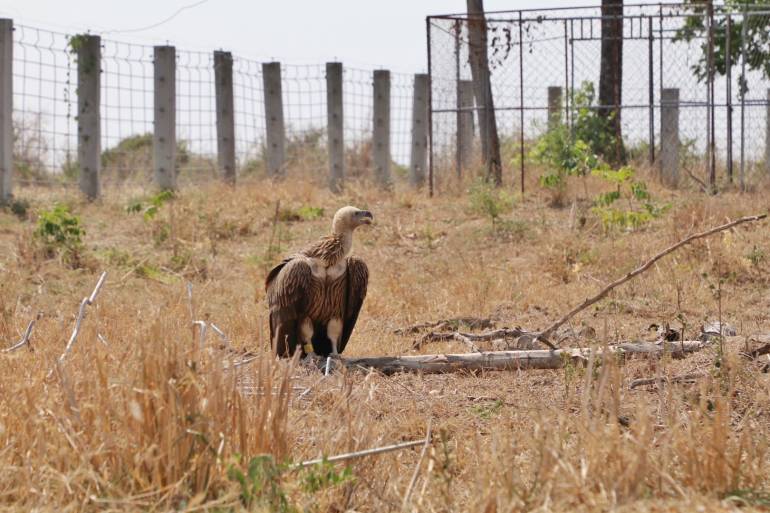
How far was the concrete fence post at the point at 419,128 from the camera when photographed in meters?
19.0

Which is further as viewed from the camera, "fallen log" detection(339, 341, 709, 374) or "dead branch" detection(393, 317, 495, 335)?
"dead branch" detection(393, 317, 495, 335)

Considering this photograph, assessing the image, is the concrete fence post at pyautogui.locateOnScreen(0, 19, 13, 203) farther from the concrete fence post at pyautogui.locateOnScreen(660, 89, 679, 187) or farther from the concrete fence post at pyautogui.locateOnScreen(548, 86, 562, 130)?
the concrete fence post at pyautogui.locateOnScreen(660, 89, 679, 187)

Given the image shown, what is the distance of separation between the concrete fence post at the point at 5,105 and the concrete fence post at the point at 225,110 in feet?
11.0

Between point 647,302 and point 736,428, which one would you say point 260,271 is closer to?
point 647,302

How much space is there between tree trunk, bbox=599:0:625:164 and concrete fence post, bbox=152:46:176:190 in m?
6.14

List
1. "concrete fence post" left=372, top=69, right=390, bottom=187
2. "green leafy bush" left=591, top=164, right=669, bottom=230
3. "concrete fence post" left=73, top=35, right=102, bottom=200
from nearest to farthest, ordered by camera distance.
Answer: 1. "green leafy bush" left=591, top=164, right=669, bottom=230
2. "concrete fence post" left=73, top=35, right=102, bottom=200
3. "concrete fence post" left=372, top=69, right=390, bottom=187

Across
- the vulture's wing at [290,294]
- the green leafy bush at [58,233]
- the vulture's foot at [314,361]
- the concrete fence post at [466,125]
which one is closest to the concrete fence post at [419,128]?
the concrete fence post at [466,125]

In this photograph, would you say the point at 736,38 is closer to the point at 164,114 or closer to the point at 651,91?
the point at 651,91

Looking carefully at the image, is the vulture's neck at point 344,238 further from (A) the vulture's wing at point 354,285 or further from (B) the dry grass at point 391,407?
(B) the dry grass at point 391,407

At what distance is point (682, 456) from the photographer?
4051mm

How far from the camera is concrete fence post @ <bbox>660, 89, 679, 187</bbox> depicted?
15977mm

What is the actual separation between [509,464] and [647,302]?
18.1 ft

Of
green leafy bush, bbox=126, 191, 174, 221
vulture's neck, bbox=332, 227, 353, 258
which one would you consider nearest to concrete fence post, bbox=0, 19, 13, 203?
green leafy bush, bbox=126, 191, 174, 221

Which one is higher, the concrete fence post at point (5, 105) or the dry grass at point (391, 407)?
the concrete fence post at point (5, 105)
